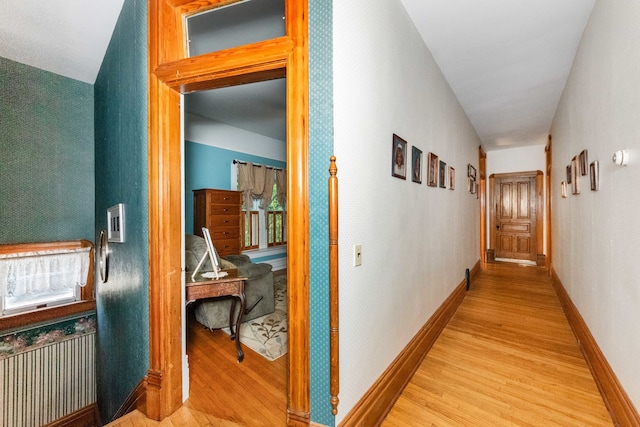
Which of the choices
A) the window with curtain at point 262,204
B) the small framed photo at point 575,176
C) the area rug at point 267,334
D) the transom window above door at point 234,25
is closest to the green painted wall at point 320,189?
the transom window above door at point 234,25

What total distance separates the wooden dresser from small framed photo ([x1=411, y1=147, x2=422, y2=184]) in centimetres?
339

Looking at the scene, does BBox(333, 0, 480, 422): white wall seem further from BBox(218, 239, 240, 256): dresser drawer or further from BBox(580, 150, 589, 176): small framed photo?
BBox(218, 239, 240, 256): dresser drawer

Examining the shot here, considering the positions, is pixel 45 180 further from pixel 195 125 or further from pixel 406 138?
pixel 406 138

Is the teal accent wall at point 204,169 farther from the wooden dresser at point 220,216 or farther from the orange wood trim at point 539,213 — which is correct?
the orange wood trim at point 539,213

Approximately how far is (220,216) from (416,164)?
139 inches

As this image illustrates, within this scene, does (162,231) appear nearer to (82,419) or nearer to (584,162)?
(82,419)

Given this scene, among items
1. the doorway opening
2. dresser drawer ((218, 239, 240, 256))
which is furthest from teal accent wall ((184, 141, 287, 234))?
dresser drawer ((218, 239, 240, 256))

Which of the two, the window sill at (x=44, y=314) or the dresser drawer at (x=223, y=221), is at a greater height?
the dresser drawer at (x=223, y=221)

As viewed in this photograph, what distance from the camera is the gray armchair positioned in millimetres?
3174

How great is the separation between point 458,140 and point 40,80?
5063 mm

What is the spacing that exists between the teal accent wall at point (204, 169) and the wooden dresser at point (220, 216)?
0.12 m

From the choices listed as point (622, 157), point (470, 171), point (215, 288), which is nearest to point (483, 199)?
point (470, 171)

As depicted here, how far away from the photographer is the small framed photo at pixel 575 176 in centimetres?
292

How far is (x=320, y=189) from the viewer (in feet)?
4.56
